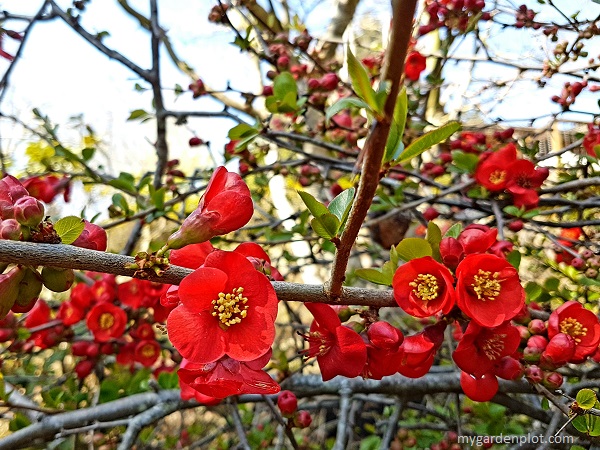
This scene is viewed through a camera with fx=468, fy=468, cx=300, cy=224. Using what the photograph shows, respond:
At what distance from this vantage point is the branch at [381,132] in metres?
0.29

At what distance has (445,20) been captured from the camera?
1.92m

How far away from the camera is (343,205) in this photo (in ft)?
1.98

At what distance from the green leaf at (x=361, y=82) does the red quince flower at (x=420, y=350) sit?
499 millimetres

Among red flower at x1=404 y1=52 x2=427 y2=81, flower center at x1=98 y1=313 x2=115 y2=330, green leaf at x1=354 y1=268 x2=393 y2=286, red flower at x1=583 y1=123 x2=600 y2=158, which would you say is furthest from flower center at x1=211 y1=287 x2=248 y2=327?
red flower at x1=404 y1=52 x2=427 y2=81

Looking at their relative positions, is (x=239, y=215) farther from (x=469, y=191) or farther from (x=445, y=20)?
(x=445, y=20)

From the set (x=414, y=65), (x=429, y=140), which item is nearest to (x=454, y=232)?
(x=429, y=140)

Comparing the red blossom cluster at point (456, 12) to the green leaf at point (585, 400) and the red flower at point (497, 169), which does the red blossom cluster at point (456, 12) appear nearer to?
the red flower at point (497, 169)

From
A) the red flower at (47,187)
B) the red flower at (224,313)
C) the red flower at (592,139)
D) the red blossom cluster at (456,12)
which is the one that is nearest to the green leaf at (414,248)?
the red flower at (224,313)

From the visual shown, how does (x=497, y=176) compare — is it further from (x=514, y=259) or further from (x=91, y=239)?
(x=91, y=239)

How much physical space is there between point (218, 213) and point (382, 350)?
35 centimetres

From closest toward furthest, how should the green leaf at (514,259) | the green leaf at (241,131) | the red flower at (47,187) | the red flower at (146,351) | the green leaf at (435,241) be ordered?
the green leaf at (435,241) < the green leaf at (514,259) < the green leaf at (241,131) < the red flower at (146,351) < the red flower at (47,187)

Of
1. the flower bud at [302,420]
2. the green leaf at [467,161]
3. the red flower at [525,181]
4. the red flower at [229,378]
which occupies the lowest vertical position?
the flower bud at [302,420]

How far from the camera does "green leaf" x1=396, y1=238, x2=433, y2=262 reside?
2.56 feet

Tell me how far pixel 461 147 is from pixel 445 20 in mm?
523
